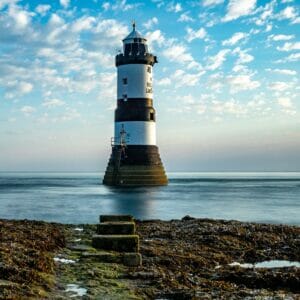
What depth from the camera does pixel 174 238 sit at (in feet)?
65.4

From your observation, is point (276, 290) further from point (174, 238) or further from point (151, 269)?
point (174, 238)

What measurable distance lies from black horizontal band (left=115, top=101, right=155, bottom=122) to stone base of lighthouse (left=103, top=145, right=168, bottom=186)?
413 cm

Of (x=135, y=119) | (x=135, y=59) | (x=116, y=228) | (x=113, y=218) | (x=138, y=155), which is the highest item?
(x=135, y=59)

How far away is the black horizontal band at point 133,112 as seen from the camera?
6725 centimetres

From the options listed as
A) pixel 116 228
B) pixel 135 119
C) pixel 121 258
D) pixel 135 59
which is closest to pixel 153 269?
pixel 121 258

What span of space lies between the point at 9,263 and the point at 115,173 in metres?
60.1

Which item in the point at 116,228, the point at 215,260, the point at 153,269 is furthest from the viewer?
the point at 215,260

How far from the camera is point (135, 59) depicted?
224 ft

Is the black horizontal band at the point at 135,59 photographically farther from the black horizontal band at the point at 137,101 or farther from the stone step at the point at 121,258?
the stone step at the point at 121,258

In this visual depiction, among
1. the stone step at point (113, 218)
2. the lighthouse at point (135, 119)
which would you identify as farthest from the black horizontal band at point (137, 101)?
the stone step at point (113, 218)

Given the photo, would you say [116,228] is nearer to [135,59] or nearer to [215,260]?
[215,260]

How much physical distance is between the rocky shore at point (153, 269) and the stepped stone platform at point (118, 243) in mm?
251

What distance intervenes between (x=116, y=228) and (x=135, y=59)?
54729mm

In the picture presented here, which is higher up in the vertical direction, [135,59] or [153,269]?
[135,59]
